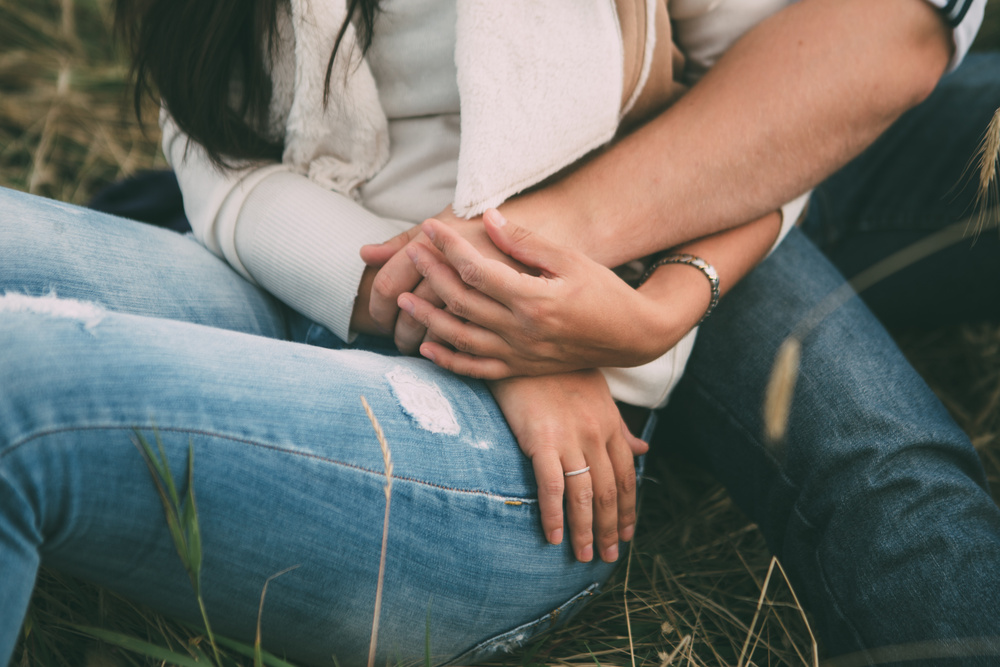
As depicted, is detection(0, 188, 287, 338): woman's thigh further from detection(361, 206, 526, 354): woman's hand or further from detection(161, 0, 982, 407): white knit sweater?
detection(361, 206, 526, 354): woman's hand

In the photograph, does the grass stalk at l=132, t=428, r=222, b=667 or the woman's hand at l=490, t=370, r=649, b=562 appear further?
the woman's hand at l=490, t=370, r=649, b=562

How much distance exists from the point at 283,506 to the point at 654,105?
0.62 m

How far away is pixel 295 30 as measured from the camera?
2.22ft

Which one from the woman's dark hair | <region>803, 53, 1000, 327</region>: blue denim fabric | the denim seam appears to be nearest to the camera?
the denim seam

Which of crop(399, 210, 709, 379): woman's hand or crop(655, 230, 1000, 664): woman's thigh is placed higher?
crop(399, 210, 709, 379): woman's hand

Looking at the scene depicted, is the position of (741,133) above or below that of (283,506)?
above

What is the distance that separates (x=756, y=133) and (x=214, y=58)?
0.62m

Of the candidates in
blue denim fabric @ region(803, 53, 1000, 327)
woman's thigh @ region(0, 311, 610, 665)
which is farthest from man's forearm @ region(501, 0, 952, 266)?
blue denim fabric @ region(803, 53, 1000, 327)

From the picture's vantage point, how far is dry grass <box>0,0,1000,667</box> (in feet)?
2.28

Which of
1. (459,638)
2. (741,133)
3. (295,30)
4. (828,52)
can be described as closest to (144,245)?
Answer: (295,30)

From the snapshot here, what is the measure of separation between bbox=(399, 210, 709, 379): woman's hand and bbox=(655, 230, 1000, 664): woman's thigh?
199 millimetres

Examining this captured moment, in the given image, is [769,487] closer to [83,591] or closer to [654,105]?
[654,105]

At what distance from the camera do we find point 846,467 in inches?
25.6

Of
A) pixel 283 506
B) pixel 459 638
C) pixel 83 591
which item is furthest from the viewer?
pixel 83 591
